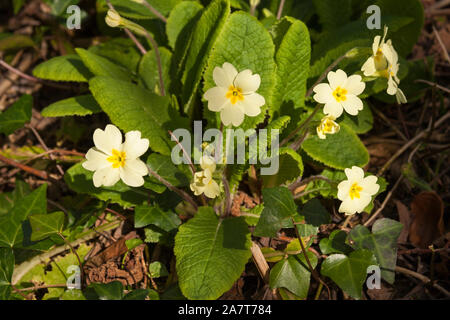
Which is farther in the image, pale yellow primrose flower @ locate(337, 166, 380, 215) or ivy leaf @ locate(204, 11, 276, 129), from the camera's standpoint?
ivy leaf @ locate(204, 11, 276, 129)

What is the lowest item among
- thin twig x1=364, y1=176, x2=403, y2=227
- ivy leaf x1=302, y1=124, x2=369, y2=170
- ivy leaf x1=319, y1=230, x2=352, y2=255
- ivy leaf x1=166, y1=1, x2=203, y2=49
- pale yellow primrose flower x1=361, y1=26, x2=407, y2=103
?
ivy leaf x1=319, y1=230, x2=352, y2=255

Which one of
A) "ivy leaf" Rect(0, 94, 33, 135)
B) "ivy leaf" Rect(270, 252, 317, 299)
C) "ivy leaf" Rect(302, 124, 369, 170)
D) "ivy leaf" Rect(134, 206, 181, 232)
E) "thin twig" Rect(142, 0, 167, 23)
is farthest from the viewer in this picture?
"thin twig" Rect(142, 0, 167, 23)

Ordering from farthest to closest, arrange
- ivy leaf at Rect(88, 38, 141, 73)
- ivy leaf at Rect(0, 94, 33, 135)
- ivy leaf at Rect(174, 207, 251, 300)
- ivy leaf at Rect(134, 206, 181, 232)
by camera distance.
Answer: ivy leaf at Rect(88, 38, 141, 73)
ivy leaf at Rect(0, 94, 33, 135)
ivy leaf at Rect(134, 206, 181, 232)
ivy leaf at Rect(174, 207, 251, 300)

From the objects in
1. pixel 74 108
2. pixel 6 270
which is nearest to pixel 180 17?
pixel 74 108

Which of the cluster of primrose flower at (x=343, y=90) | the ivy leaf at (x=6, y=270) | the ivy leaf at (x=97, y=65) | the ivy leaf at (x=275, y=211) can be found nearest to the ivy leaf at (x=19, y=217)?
the ivy leaf at (x=6, y=270)

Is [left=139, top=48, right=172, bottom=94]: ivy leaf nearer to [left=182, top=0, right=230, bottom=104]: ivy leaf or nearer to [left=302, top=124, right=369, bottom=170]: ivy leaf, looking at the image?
[left=182, top=0, right=230, bottom=104]: ivy leaf

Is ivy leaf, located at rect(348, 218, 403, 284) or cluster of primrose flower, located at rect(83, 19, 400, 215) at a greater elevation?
cluster of primrose flower, located at rect(83, 19, 400, 215)

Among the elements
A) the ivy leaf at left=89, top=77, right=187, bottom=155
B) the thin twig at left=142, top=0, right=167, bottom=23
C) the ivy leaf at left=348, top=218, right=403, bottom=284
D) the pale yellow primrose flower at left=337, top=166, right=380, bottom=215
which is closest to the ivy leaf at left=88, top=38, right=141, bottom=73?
the thin twig at left=142, top=0, right=167, bottom=23
